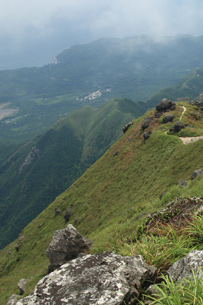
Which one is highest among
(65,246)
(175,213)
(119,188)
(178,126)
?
(175,213)

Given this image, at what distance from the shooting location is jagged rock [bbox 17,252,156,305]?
5.35 meters

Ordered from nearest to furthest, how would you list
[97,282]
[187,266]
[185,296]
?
[185,296] < [187,266] < [97,282]

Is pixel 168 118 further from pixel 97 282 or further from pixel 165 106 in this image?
pixel 97 282

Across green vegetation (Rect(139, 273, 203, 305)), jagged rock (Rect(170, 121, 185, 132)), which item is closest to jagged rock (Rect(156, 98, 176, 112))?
jagged rock (Rect(170, 121, 185, 132))

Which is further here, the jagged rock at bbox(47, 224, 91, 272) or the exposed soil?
the jagged rock at bbox(47, 224, 91, 272)

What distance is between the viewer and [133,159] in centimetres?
7081

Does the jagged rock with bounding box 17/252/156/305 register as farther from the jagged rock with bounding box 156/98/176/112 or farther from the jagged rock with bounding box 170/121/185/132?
the jagged rock with bounding box 156/98/176/112

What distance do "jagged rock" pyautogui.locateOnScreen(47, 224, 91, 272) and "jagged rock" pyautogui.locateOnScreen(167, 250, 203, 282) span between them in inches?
617

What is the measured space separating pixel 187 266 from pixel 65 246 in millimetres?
17930

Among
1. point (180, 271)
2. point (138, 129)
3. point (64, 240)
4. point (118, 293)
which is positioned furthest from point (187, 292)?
point (138, 129)

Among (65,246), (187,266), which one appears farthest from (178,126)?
(187,266)

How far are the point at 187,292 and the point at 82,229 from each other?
54179 mm

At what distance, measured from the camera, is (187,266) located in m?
5.54

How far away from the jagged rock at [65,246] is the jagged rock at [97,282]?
14.4 metres
